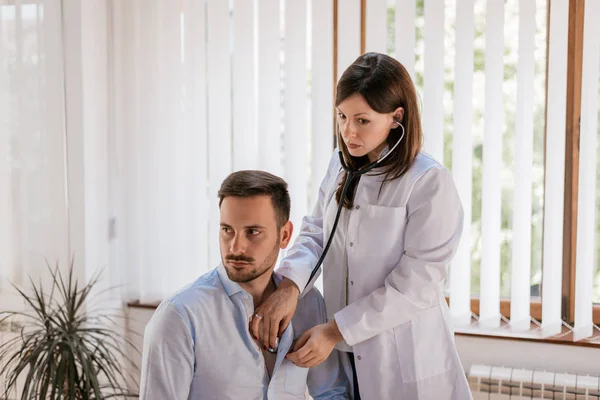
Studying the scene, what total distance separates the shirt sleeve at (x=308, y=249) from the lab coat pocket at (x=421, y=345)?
10.6 inches

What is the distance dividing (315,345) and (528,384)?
129 cm

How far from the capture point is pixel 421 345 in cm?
183

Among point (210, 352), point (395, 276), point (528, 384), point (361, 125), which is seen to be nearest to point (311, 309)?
point (395, 276)

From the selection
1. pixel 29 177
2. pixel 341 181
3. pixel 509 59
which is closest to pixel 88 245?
pixel 29 177

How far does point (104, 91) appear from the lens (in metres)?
3.10

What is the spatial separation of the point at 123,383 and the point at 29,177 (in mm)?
970

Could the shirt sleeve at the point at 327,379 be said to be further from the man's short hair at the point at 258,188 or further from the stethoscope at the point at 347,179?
the man's short hair at the point at 258,188

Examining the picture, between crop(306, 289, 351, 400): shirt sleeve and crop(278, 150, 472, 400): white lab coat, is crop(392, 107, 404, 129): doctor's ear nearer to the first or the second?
crop(278, 150, 472, 400): white lab coat

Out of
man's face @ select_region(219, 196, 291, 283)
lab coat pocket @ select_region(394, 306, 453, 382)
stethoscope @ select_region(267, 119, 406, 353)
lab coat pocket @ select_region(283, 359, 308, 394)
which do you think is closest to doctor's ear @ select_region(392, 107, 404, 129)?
stethoscope @ select_region(267, 119, 406, 353)

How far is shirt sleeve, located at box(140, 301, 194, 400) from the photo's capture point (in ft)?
5.03

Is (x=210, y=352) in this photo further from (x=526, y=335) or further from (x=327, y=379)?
(x=526, y=335)

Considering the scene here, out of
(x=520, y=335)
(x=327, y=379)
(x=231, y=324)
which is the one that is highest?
(x=231, y=324)

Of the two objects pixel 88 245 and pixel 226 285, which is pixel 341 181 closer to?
pixel 226 285

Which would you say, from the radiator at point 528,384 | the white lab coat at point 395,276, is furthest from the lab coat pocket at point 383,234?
the radiator at point 528,384
